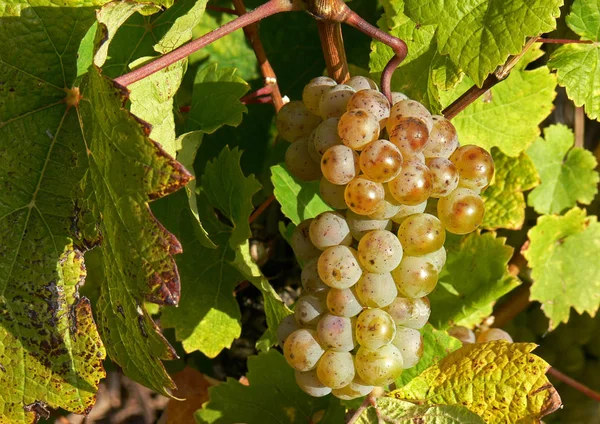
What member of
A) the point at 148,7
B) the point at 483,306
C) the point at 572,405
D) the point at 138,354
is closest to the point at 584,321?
the point at 572,405

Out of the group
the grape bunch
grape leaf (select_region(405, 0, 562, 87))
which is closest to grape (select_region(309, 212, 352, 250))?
the grape bunch

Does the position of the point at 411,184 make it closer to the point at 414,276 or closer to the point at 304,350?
the point at 414,276

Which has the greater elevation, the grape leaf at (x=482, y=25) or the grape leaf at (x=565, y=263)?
the grape leaf at (x=482, y=25)

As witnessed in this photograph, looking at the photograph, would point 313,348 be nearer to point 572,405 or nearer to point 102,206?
point 102,206

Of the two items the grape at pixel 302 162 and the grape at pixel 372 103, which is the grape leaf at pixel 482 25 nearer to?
the grape at pixel 372 103

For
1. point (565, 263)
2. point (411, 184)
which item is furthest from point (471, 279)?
point (411, 184)

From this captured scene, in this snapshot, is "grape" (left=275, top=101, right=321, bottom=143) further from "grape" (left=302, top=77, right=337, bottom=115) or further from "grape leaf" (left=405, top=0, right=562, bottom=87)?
"grape leaf" (left=405, top=0, right=562, bottom=87)

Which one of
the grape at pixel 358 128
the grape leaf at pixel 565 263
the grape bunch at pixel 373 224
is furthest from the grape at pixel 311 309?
the grape leaf at pixel 565 263
